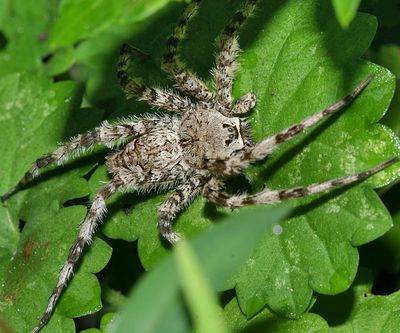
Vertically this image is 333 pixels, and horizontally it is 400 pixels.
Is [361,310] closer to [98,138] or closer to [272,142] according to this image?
[272,142]

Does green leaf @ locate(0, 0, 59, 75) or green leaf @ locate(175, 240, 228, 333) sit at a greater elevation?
green leaf @ locate(175, 240, 228, 333)

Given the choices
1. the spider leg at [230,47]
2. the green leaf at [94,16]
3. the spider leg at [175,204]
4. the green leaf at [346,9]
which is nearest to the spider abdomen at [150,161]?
the spider leg at [175,204]

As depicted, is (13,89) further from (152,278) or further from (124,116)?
(152,278)

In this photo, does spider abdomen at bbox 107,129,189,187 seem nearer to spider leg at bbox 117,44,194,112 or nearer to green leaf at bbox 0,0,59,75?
spider leg at bbox 117,44,194,112

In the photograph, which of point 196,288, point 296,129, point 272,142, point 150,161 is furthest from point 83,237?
point 196,288

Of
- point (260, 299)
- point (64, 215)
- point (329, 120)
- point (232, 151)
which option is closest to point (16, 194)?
point (64, 215)

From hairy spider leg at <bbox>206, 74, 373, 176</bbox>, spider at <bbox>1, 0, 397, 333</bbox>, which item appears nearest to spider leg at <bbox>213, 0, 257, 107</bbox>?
spider at <bbox>1, 0, 397, 333</bbox>
